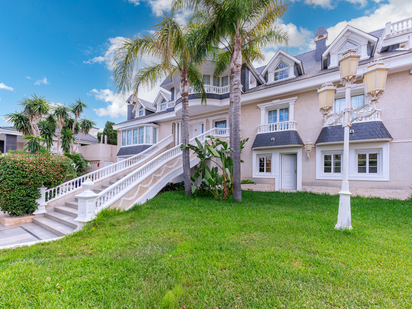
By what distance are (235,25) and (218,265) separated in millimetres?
8419

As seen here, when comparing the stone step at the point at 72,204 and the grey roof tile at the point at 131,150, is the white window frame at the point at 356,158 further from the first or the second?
the grey roof tile at the point at 131,150

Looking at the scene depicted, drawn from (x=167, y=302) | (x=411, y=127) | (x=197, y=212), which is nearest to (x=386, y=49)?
(x=411, y=127)

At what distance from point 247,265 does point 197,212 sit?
136 inches

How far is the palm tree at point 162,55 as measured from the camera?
7.32m

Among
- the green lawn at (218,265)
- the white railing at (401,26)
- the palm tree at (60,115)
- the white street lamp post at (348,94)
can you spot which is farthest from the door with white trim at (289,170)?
the palm tree at (60,115)

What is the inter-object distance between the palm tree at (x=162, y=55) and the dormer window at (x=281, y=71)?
5.93 metres

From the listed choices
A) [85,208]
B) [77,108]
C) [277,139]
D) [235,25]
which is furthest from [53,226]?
[77,108]

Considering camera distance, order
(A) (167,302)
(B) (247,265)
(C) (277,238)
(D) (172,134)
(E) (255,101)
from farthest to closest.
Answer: (D) (172,134), (E) (255,101), (C) (277,238), (B) (247,265), (A) (167,302)

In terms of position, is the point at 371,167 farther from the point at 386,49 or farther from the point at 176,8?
the point at 176,8

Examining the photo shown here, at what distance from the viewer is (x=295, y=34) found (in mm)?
9844

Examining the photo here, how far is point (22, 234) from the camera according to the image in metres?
5.67

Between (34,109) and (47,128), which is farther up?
(34,109)

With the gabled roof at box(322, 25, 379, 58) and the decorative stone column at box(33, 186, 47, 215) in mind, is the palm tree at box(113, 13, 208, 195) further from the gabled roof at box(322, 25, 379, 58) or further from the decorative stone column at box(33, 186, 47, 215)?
the gabled roof at box(322, 25, 379, 58)

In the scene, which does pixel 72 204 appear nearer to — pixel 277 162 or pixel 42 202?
pixel 42 202
